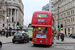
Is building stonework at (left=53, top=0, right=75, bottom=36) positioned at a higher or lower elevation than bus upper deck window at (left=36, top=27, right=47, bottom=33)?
higher

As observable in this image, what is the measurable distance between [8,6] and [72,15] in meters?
62.8

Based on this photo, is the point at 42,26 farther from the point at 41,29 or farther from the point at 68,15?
the point at 68,15

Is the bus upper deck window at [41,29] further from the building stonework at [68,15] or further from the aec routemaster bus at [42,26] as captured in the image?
the building stonework at [68,15]

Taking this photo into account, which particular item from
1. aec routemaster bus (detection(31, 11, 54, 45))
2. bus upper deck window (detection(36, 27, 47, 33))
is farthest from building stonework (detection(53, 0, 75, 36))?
bus upper deck window (detection(36, 27, 47, 33))

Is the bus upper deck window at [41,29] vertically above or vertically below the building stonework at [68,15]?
below

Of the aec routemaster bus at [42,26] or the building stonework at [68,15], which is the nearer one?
the aec routemaster bus at [42,26]

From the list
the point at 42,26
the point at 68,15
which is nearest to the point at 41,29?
the point at 42,26

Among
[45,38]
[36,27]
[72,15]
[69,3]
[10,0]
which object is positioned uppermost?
[10,0]

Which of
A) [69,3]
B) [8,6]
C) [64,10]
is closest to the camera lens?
[69,3]

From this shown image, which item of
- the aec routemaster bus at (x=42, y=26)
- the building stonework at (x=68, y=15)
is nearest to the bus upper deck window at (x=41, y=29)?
the aec routemaster bus at (x=42, y=26)

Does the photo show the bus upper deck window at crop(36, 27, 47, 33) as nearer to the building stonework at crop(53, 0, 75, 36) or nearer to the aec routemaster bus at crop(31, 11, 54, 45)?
the aec routemaster bus at crop(31, 11, 54, 45)

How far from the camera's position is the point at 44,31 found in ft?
58.0

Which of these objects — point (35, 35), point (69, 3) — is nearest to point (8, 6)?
point (69, 3)

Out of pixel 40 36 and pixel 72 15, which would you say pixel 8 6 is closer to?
pixel 72 15
